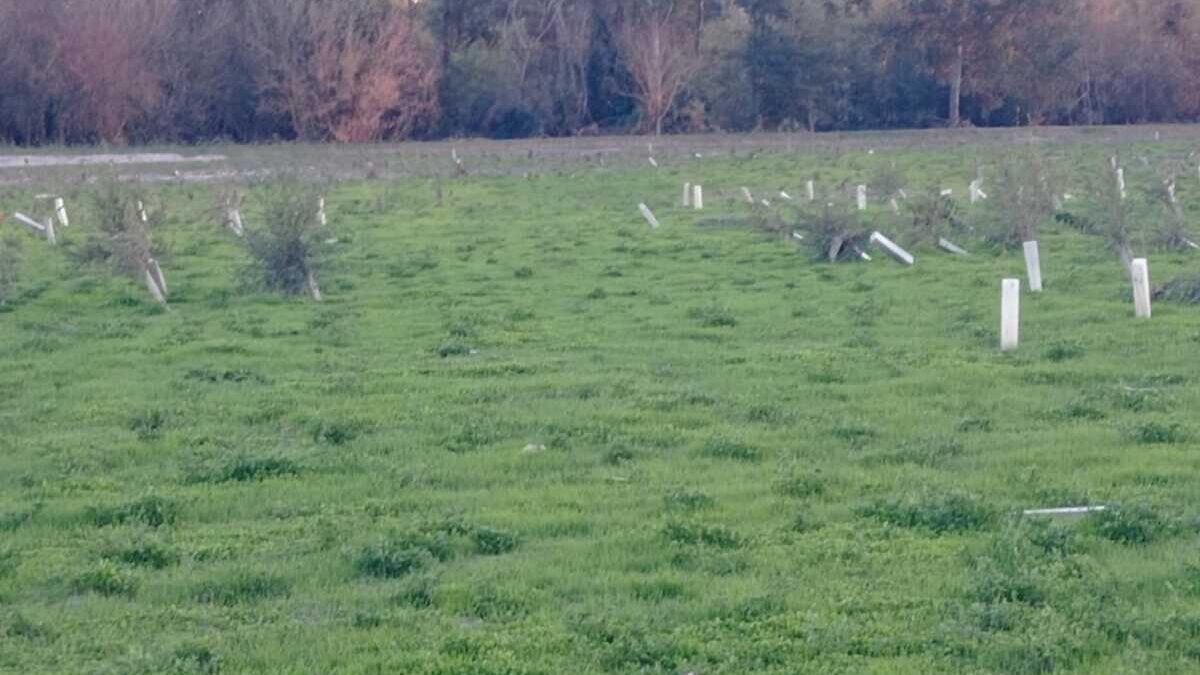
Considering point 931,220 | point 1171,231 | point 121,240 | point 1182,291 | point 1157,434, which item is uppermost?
point 121,240

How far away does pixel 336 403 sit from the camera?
46.4 feet

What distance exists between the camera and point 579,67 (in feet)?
254

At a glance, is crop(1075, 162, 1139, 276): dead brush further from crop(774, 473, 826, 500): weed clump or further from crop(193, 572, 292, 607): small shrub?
crop(193, 572, 292, 607): small shrub

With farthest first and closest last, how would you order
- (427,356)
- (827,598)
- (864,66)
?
(864,66)
(427,356)
(827,598)

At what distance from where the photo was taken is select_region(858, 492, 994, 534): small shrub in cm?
959

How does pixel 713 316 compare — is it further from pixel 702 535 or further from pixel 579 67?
pixel 579 67

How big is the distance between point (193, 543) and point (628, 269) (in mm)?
→ 15074

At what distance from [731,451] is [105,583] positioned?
15.3 feet

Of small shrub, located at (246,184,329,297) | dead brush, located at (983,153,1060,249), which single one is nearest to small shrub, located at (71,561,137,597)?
small shrub, located at (246,184,329,297)

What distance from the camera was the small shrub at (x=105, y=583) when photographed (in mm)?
8633

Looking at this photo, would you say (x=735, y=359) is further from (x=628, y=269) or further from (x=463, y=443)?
(x=628, y=269)

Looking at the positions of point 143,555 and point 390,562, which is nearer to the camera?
point 390,562

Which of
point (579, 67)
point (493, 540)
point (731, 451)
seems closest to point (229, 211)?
point (731, 451)

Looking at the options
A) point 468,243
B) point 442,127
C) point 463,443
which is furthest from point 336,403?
point 442,127
